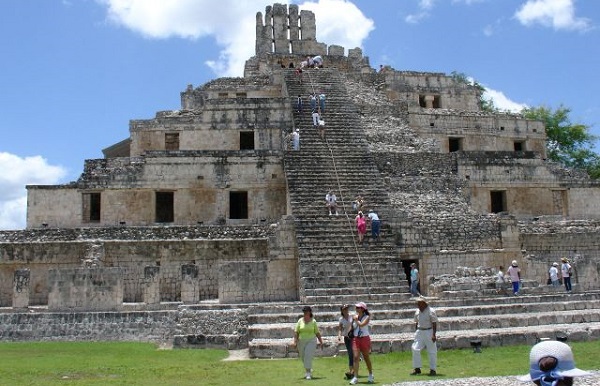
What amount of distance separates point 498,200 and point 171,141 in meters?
14.1

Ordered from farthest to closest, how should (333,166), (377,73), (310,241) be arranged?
1. (377,73)
2. (333,166)
3. (310,241)

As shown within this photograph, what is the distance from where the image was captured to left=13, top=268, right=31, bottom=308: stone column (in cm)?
1867

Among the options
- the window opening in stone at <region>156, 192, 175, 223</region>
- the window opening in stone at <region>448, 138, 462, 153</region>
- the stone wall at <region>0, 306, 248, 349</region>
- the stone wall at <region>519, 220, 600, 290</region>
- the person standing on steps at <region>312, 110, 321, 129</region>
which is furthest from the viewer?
the window opening in stone at <region>448, 138, 462, 153</region>

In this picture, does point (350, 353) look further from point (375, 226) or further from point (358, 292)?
point (375, 226)

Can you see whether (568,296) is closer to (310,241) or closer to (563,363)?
(310,241)

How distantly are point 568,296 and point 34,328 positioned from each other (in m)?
14.2

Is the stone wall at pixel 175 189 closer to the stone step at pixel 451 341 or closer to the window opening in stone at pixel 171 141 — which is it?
the window opening in stone at pixel 171 141

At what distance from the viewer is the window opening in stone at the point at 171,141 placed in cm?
2834

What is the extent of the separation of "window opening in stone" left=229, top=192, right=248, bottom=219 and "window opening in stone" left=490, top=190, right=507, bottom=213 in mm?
10239

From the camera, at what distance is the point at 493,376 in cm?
1016

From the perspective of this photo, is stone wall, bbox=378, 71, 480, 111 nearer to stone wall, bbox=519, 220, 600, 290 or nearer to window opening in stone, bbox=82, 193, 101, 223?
stone wall, bbox=519, 220, 600, 290

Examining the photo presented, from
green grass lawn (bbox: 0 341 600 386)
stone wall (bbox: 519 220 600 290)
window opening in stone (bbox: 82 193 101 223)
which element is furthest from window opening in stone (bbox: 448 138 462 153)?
green grass lawn (bbox: 0 341 600 386)

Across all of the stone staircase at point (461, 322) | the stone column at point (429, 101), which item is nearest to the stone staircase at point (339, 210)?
the stone staircase at point (461, 322)

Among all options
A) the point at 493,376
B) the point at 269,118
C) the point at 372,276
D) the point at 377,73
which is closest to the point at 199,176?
the point at 269,118
